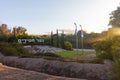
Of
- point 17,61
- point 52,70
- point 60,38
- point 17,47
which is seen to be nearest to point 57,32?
point 60,38

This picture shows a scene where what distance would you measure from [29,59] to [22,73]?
4754 mm

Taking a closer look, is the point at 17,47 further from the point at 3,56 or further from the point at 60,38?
the point at 60,38

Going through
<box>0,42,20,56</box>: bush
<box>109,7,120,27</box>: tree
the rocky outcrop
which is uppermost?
<box>109,7,120,27</box>: tree

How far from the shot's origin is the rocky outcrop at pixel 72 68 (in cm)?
1207

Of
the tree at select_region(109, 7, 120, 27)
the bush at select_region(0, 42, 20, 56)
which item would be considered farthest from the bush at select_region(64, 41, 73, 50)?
the bush at select_region(0, 42, 20, 56)

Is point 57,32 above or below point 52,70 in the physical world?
above

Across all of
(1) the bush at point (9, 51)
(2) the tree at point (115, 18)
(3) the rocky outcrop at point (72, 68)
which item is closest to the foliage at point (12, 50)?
(1) the bush at point (9, 51)

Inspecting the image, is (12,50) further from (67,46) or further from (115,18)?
(67,46)

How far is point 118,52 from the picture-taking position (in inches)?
452

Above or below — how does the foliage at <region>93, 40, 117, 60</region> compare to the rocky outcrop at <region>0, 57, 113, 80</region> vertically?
above

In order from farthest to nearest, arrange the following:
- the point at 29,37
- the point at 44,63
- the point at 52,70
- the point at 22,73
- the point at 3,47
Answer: the point at 29,37 < the point at 3,47 < the point at 44,63 < the point at 52,70 < the point at 22,73

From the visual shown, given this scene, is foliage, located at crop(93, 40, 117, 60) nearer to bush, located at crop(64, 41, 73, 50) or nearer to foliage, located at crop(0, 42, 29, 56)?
foliage, located at crop(0, 42, 29, 56)

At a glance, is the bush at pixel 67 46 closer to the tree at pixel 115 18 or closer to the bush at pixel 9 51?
the tree at pixel 115 18

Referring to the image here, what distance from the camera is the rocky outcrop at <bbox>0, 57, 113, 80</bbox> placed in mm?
12074
